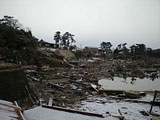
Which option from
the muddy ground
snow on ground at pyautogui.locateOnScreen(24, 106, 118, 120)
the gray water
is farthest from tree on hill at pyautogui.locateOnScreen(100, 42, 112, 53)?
snow on ground at pyautogui.locateOnScreen(24, 106, 118, 120)

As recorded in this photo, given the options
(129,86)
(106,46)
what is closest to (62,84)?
(129,86)

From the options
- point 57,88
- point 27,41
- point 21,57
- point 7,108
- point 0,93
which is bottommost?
point 57,88

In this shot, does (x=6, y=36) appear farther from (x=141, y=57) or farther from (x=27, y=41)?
(x=141, y=57)

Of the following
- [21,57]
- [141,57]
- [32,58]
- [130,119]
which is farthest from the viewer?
[141,57]

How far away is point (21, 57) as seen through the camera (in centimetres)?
2569

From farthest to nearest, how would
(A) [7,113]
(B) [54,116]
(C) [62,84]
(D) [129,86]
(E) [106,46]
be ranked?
(E) [106,46] < (D) [129,86] < (C) [62,84] < (B) [54,116] < (A) [7,113]

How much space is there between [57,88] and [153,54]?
94.0 m

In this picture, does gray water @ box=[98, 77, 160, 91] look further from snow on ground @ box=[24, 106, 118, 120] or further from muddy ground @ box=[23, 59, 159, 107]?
snow on ground @ box=[24, 106, 118, 120]

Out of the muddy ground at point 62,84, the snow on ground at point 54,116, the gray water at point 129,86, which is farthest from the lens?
the gray water at point 129,86

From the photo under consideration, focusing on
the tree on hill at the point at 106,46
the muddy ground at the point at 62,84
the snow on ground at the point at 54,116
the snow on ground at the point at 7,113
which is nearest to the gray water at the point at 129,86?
the muddy ground at the point at 62,84

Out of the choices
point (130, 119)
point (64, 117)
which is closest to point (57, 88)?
point (130, 119)

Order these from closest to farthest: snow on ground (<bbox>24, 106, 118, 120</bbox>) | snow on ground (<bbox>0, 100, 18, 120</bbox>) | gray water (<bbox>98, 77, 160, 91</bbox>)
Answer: snow on ground (<bbox>0, 100, 18, 120</bbox>) → snow on ground (<bbox>24, 106, 118, 120</bbox>) → gray water (<bbox>98, 77, 160, 91</bbox>)

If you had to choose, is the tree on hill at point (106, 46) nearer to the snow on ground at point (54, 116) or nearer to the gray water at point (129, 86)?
the gray water at point (129, 86)

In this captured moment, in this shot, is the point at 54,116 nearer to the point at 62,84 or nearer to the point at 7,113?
the point at 7,113
